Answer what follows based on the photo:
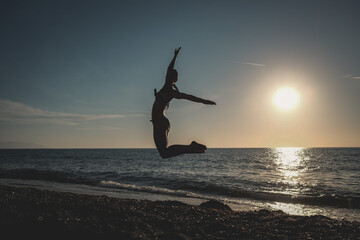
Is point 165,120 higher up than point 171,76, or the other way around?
point 171,76

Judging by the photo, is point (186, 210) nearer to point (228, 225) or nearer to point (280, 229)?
point (228, 225)

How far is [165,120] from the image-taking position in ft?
19.6

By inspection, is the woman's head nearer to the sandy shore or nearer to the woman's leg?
the woman's leg

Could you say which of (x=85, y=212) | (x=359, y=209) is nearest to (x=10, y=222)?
(x=85, y=212)

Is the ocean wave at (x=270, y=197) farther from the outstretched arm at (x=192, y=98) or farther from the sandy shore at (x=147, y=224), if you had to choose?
the outstretched arm at (x=192, y=98)

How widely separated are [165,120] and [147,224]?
269 cm

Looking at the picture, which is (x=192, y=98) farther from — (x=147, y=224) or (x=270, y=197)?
(x=270, y=197)

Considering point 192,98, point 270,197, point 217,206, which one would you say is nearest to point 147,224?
point 192,98

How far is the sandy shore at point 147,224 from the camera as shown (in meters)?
5.36

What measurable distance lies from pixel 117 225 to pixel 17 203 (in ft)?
10.2

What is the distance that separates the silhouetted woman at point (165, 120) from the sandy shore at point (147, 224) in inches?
76.4

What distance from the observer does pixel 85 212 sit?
6820mm

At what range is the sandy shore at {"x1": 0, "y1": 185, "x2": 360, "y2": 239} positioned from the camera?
5.36 m

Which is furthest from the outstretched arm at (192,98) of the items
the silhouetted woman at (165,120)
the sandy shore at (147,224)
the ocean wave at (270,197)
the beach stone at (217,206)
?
the ocean wave at (270,197)
